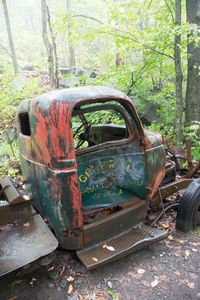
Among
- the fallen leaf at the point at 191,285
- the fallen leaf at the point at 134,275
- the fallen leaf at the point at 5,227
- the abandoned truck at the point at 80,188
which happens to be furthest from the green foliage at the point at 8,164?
the fallen leaf at the point at 191,285

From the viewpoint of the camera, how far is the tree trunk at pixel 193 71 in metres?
5.36

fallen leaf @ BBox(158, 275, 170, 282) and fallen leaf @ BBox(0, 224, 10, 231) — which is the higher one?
fallen leaf @ BBox(0, 224, 10, 231)

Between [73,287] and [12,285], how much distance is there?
2.11 ft

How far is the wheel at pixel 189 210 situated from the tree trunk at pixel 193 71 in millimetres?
3536

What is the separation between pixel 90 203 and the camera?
275 cm

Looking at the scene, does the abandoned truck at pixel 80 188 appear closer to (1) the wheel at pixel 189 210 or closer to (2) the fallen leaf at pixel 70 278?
(1) the wheel at pixel 189 210

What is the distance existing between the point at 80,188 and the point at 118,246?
829mm

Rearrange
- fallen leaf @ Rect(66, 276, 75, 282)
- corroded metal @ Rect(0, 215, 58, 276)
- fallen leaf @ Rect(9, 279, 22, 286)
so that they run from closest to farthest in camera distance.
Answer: corroded metal @ Rect(0, 215, 58, 276), fallen leaf @ Rect(9, 279, 22, 286), fallen leaf @ Rect(66, 276, 75, 282)

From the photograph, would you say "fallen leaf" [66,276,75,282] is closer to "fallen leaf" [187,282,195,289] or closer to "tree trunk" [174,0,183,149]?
"fallen leaf" [187,282,195,289]

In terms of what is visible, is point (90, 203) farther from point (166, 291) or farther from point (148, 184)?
point (166, 291)

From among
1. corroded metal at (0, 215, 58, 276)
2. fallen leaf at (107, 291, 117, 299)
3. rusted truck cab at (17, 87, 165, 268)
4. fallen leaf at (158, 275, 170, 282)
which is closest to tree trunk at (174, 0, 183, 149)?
rusted truck cab at (17, 87, 165, 268)

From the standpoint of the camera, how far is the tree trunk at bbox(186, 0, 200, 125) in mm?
5355

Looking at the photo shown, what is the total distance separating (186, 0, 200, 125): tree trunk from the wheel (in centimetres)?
354

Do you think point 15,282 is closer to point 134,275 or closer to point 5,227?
point 5,227
